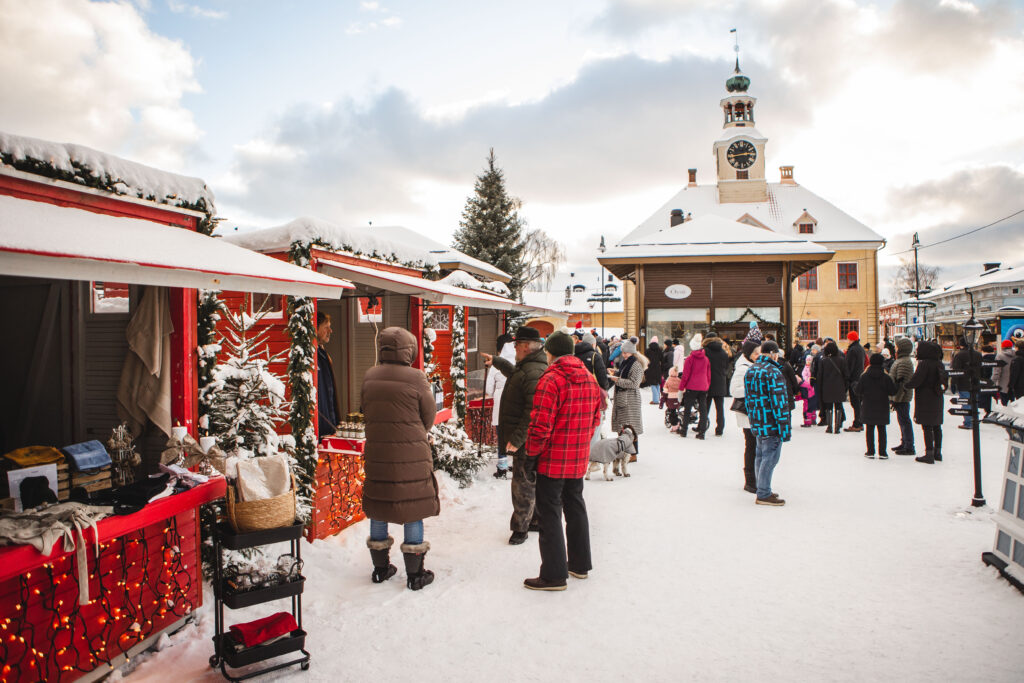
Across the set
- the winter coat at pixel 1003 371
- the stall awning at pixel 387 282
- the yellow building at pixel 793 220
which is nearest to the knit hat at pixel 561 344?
the stall awning at pixel 387 282

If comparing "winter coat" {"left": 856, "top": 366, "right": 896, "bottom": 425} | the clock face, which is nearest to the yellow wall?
the clock face

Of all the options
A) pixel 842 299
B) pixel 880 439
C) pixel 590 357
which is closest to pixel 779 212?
pixel 842 299

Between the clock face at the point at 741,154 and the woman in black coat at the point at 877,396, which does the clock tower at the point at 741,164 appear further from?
the woman in black coat at the point at 877,396

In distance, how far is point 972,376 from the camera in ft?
21.0

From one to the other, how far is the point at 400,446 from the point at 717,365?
8388 millimetres

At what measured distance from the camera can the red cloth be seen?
3350 mm

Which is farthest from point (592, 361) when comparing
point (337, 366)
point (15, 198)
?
point (15, 198)

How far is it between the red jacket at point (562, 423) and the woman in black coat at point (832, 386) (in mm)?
8564

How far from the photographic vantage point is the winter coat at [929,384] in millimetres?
8586

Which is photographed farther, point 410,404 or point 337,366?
point 337,366

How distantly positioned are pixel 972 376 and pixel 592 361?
4155 mm

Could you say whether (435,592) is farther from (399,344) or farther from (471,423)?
A: (471,423)

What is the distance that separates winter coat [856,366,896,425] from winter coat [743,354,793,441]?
10.3ft

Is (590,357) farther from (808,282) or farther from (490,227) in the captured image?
(808,282)
